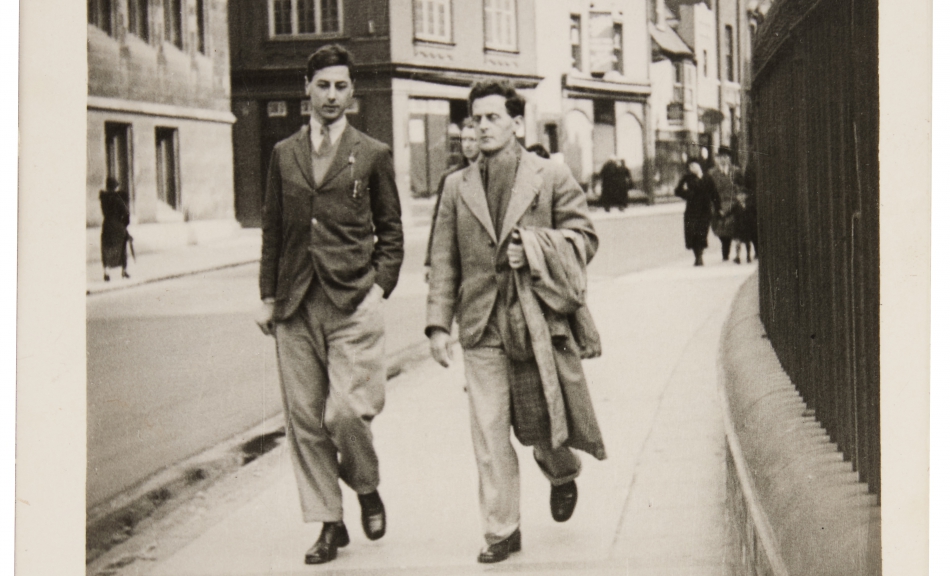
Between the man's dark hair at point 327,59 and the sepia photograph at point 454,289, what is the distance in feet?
0.03

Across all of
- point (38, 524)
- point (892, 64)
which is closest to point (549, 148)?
point (892, 64)

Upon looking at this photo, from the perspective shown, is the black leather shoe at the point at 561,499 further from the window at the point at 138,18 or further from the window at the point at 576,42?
the window at the point at 138,18

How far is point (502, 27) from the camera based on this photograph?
12.5 ft

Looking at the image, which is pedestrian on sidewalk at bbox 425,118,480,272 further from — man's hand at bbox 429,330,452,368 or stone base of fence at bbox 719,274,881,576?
stone base of fence at bbox 719,274,881,576

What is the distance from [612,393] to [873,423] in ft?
4.46

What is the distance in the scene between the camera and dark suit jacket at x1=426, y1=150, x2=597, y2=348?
11.4 ft

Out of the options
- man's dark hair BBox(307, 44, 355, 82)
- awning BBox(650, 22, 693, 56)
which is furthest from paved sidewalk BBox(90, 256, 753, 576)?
man's dark hair BBox(307, 44, 355, 82)

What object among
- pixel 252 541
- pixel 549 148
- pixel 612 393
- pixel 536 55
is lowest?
pixel 252 541

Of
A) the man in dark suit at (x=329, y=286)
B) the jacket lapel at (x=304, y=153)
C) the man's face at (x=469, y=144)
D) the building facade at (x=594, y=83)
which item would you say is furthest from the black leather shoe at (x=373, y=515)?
the building facade at (x=594, y=83)

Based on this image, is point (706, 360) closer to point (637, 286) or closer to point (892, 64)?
point (637, 286)

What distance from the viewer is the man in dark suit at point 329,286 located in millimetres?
3588

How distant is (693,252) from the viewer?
360 centimetres

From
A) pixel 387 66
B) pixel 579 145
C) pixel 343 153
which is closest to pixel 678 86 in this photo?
pixel 579 145

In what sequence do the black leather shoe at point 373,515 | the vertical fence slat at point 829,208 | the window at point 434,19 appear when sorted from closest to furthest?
the vertical fence slat at point 829,208 → the black leather shoe at point 373,515 → the window at point 434,19
